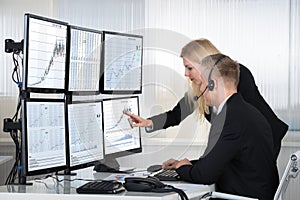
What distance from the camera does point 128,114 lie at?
10.6ft

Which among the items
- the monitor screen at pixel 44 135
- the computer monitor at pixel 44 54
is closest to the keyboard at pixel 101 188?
the monitor screen at pixel 44 135

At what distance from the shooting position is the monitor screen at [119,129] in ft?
10.2

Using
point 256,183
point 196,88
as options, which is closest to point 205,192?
point 256,183

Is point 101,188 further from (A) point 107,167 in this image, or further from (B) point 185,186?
(A) point 107,167

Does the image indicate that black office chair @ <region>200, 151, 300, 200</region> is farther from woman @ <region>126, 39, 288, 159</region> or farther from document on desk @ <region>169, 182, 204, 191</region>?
woman @ <region>126, 39, 288, 159</region>

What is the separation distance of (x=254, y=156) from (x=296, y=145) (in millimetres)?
1685

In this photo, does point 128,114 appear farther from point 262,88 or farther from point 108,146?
point 262,88

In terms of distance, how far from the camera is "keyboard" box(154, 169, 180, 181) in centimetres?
279

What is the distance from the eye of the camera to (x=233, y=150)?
2.57m

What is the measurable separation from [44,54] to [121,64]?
0.69 m

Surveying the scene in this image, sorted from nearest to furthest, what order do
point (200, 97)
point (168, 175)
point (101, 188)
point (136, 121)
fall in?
1. point (101, 188)
2. point (168, 175)
3. point (200, 97)
4. point (136, 121)

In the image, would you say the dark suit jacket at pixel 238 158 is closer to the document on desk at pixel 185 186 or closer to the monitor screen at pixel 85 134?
the document on desk at pixel 185 186

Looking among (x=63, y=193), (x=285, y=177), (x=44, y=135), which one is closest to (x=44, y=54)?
(x=44, y=135)

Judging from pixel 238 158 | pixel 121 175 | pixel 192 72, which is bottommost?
pixel 121 175
